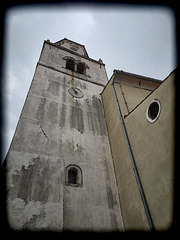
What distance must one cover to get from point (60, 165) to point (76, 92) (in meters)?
5.21

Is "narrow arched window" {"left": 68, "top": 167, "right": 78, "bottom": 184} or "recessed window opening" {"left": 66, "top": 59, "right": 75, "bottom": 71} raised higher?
"recessed window opening" {"left": 66, "top": 59, "right": 75, "bottom": 71}

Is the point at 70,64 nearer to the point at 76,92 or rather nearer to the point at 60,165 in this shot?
the point at 76,92

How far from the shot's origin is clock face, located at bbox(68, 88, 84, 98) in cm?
909

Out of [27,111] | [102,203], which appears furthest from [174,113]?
[27,111]

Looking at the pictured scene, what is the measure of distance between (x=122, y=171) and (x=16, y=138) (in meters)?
4.34

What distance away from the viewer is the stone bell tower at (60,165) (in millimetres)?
4258

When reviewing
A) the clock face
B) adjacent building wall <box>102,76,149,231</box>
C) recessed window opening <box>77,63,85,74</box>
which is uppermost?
recessed window opening <box>77,63,85,74</box>

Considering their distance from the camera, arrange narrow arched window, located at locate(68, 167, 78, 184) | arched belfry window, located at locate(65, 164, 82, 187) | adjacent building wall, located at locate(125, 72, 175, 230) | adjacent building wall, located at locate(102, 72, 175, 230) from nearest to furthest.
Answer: adjacent building wall, located at locate(125, 72, 175, 230) < adjacent building wall, located at locate(102, 72, 175, 230) < arched belfry window, located at locate(65, 164, 82, 187) < narrow arched window, located at locate(68, 167, 78, 184)

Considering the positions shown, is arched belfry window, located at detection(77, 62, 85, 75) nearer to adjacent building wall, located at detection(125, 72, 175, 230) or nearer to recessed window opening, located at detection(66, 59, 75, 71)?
recessed window opening, located at detection(66, 59, 75, 71)

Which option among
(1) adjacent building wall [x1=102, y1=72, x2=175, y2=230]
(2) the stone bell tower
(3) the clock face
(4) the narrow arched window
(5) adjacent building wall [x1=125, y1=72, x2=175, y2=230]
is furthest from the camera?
(3) the clock face

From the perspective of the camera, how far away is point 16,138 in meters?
5.45

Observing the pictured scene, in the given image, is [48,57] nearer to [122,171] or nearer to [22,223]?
[122,171]

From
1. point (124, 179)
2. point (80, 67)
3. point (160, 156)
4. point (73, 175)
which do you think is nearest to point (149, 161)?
point (160, 156)

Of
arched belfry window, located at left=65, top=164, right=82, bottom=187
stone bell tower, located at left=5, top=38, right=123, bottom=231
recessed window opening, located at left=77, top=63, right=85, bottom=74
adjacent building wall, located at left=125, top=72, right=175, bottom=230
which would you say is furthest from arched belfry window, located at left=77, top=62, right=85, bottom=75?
arched belfry window, located at left=65, top=164, right=82, bottom=187
